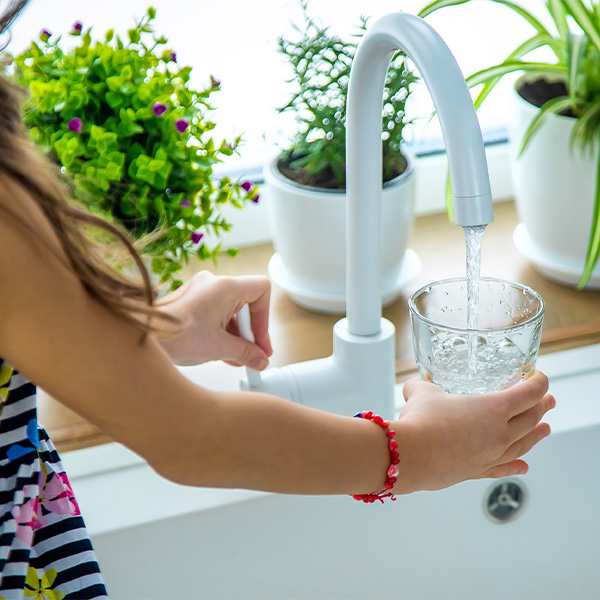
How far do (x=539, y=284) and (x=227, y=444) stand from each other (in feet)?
2.20

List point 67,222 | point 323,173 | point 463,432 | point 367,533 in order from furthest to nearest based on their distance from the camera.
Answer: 1. point 323,173
2. point 367,533
3. point 463,432
4. point 67,222

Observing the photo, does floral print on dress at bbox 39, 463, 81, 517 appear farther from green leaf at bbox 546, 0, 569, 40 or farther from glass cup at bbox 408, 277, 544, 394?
green leaf at bbox 546, 0, 569, 40

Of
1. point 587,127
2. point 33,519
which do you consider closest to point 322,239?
point 587,127

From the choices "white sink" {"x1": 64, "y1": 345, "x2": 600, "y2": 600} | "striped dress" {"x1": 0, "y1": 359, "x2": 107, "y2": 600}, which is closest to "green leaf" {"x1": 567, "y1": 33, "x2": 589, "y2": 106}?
"white sink" {"x1": 64, "y1": 345, "x2": 600, "y2": 600}

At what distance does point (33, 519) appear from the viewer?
595 millimetres

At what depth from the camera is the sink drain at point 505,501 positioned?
2.75 feet

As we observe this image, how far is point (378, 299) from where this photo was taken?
0.71 metres

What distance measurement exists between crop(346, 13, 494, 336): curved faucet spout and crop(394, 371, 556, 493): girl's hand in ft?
0.36

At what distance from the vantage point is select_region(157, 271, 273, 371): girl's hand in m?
0.69

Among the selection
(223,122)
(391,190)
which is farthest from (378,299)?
(223,122)

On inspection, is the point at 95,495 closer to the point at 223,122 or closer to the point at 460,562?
the point at 460,562

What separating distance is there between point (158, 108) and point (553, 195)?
0.46 metres

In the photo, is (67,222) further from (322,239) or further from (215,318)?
(322,239)

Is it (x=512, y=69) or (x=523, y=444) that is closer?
(x=523, y=444)
